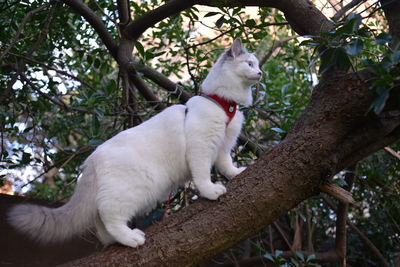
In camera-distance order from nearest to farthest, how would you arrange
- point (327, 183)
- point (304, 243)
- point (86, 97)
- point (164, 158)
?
point (327, 183)
point (164, 158)
point (86, 97)
point (304, 243)

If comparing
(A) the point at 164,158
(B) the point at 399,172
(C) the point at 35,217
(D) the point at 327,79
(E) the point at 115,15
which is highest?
(E) the point at 115,15

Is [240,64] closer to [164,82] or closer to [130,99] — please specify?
[164,82]

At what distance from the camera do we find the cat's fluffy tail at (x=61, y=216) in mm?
2094

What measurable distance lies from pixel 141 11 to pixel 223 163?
2245mm

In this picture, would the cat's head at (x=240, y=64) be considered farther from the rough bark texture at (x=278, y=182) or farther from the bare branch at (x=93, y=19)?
the bare branch at (x=93, y=19)

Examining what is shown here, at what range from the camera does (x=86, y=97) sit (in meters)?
2.87

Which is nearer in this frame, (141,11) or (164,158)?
(164,158)

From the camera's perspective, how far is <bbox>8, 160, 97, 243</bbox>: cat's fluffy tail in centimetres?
209

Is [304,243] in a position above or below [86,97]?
below

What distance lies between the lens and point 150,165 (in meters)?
2.24

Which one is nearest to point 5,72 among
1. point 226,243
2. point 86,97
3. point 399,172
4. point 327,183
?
point 86,97

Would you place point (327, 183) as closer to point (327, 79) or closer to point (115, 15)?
point (327, 79)

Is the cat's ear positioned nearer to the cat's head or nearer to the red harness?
the cat's head

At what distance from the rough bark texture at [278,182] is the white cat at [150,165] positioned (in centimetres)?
11
